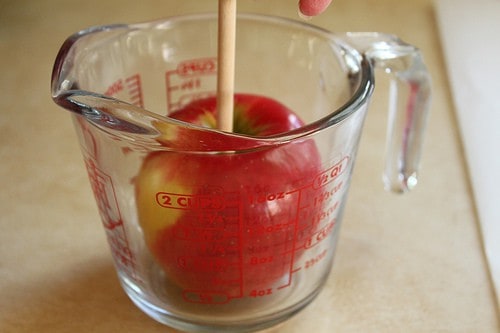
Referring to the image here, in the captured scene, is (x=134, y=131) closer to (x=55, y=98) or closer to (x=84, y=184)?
(x=55, y=98)

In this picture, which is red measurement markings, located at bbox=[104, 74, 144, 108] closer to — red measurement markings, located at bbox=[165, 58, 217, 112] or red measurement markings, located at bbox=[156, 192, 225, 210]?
red measurement markings, located at bbox=[165, 58, 217, 112]

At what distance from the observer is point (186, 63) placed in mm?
646

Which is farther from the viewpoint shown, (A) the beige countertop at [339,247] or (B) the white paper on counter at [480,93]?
(B) the white paper on counter at [480,93]

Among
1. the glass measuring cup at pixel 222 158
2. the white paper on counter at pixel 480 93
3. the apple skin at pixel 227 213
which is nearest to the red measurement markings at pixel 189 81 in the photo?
the glass measuring cup at pixel 222 158

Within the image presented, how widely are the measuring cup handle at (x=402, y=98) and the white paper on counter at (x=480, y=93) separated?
0.11 metres

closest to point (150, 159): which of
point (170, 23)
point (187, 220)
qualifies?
point (187, 220)

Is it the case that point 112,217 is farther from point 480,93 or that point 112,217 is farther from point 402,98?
point 480,93

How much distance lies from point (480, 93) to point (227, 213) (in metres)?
0.45

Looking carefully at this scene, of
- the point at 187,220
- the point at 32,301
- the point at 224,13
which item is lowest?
the point at 32,301

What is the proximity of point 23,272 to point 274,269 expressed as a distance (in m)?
0.24

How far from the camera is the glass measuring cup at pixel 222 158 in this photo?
1.53ft

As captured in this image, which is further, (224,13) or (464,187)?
(464,187)

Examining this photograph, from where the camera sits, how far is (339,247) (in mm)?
652

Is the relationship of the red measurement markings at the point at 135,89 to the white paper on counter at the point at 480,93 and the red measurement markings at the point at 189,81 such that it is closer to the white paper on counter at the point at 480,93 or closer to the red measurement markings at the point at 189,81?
the red measurement markings at the point at 189,81
